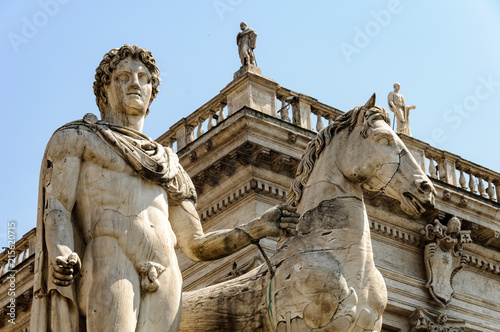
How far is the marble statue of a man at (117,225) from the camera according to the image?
8.88m

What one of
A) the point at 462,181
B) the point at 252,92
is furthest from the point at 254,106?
the point at 462,181

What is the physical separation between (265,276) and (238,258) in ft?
32.0

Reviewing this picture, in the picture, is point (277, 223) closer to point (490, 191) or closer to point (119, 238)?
point (119, 238)

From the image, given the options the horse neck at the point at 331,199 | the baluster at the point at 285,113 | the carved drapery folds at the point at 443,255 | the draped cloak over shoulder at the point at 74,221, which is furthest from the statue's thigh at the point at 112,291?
the carved drapery folds at the point at 443,255

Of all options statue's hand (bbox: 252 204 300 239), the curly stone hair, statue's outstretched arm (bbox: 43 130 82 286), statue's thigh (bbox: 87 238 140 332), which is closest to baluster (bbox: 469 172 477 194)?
the curly stone hair

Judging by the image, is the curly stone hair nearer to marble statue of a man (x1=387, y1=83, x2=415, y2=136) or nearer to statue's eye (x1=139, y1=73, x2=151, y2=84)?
statue's eye (x1=139, y1=73, x2=151, y2=84)

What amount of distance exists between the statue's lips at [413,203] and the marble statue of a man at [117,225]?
873mm

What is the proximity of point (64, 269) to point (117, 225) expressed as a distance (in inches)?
22.7

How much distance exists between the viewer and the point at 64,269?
862cm

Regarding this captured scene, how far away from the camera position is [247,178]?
2009cm

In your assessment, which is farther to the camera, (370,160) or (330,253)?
(370,160)

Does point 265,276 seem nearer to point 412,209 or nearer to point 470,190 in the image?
point 412,209

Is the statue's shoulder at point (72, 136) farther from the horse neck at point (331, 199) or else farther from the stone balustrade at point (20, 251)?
the stone balustrade at point (20, 251)

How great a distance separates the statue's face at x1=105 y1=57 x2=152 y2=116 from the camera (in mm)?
9719
